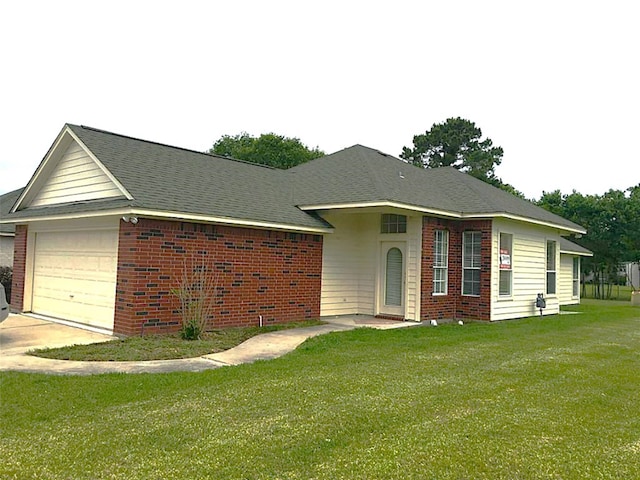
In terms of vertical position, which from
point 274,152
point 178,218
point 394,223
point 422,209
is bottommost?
point 178,218

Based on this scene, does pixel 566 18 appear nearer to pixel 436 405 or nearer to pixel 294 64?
pixel 294 64

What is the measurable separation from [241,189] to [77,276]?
4356 millimetres

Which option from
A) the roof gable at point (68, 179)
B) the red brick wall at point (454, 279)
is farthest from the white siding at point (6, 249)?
the red brick wall at point (454, 279)

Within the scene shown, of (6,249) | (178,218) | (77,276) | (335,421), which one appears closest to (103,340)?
(178,218)

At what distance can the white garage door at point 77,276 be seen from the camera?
35.1 ft

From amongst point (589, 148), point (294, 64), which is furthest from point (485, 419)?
point (589, 148)

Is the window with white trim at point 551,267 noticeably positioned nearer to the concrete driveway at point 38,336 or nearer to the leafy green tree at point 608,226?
the concrete driveway at point 38,336

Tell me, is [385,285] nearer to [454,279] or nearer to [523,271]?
[454,279]

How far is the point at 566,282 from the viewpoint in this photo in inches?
966

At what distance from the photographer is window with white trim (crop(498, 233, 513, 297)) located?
1454cm

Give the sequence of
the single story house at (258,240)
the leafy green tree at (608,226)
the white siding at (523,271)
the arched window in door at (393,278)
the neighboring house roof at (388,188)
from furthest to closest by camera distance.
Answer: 1. the leafy green tree at (608,226)
2. the white siding at (523,271)
3. the arched window in door at (393,278)
4. the neighboring house roof at (388,188)
5. the single story house at (258,240)

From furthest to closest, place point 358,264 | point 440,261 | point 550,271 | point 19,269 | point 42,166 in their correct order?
point 550,271 → point 358,264 → point 440,261 → point 19,269 → point 42,166

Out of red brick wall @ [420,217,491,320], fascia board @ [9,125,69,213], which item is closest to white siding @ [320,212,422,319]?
red brick wall @ [420,217,491,320]

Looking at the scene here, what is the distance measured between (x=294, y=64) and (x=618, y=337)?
34.0 ft
